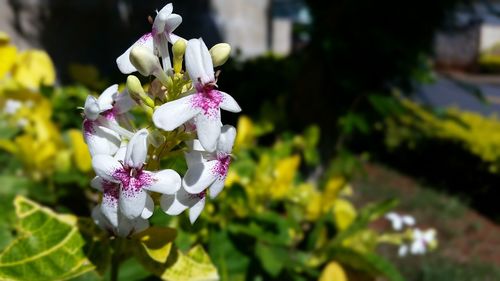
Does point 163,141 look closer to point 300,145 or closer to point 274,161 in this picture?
point 274,161

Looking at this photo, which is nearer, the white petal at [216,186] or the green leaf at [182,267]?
the white petal at [216,186]

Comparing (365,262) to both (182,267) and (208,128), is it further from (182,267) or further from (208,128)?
(208,128)

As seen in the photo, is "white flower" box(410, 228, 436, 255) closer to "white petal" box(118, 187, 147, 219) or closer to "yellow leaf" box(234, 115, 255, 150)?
"yellow leaf" box(234, 115, 255, 150)

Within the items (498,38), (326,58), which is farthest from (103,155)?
(498,38)

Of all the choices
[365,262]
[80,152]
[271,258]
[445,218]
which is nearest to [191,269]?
[271,258]

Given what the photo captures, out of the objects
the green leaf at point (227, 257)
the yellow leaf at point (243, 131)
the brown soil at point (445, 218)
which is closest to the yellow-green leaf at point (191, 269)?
the green leaf at point (227, 257)

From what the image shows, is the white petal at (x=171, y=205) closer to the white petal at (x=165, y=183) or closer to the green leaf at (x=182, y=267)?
the white petal at (x=165, y=183)

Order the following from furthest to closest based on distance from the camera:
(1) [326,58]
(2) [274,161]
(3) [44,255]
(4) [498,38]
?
(4) [498,38]
(1) [326,58]
(2) [274,161]
(3) [44,255]
